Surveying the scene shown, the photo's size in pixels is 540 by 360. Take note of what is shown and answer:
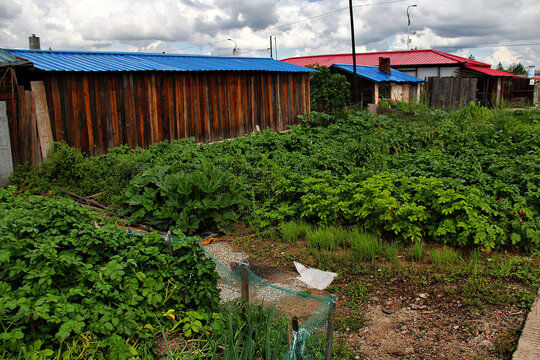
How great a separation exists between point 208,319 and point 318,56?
37.2 metres

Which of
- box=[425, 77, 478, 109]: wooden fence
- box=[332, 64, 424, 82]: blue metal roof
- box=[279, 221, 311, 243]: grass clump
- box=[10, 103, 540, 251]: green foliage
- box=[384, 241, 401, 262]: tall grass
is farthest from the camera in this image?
box=[332, 64, 424, 82]: blue metal roof

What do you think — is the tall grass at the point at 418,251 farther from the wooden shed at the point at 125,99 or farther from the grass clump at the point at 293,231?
the wooden shed at the point at 125,99

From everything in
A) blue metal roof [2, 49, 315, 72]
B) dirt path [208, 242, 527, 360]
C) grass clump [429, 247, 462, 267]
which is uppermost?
blue metal roof [2, 49, 315, 72]

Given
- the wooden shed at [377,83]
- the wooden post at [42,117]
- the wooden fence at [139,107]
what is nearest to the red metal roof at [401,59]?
the wooden shed at [377,83]

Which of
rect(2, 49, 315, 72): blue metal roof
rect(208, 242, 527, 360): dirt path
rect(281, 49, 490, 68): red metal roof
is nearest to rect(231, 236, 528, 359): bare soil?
rect(208, 242, 527, 360): dirt path

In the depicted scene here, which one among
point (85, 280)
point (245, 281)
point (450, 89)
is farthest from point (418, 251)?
point (450, 89)

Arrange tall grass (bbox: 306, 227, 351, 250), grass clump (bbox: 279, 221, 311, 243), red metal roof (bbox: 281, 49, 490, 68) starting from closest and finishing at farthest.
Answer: tall grass (bbox: 306, 227, 351, 250) < grass clump (bbox: 279, 221, 311, 243) < red metal roof (bbox: 281, 49, 490, 68)

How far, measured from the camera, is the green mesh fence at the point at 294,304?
3107 mm

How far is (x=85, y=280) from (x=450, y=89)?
67.3 ft

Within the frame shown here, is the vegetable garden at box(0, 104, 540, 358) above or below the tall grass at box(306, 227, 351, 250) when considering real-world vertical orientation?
above

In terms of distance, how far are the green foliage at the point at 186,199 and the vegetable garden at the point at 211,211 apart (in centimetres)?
2

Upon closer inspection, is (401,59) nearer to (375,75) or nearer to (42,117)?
(375,75)

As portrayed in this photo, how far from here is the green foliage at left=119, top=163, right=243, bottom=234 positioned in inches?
264

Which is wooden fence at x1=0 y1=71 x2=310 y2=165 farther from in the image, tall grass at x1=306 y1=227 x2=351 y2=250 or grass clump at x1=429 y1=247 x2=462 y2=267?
grass clump at x1=429 y1=247 x2=462 y2=267
